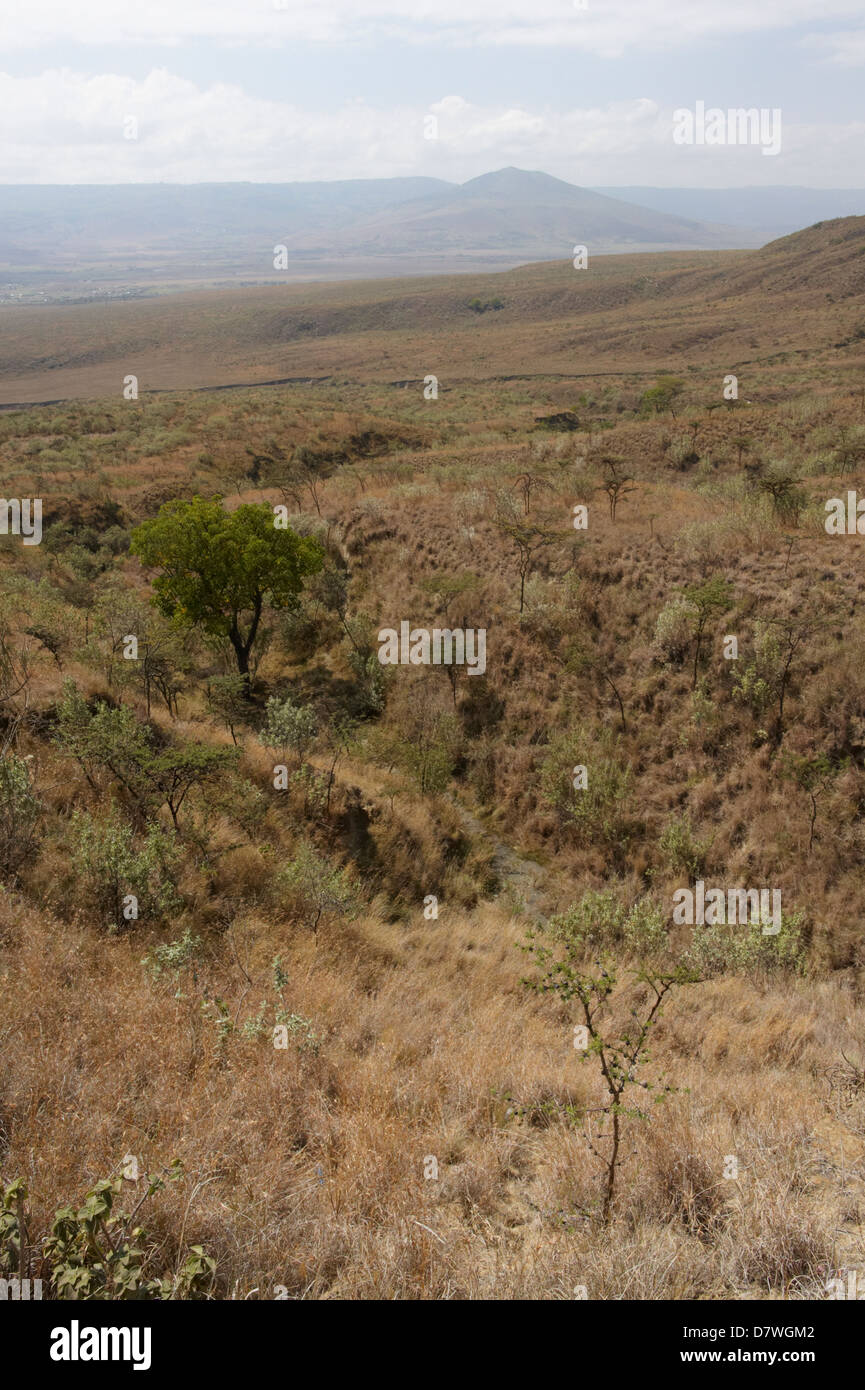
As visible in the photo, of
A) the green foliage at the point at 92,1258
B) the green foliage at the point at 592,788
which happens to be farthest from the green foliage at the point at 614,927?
the green foliage at the point at 92,1258

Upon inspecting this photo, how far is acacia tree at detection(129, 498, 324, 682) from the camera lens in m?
14.6

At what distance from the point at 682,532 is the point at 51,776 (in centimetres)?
1277

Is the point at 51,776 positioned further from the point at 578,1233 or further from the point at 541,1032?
the point at 578,1233

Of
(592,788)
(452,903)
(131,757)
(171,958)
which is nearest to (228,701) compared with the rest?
(131,757)

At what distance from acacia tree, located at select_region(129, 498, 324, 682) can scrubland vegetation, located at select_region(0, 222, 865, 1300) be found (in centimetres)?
22

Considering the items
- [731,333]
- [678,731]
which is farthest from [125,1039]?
[731,333]

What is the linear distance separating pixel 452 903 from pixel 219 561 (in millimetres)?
8931

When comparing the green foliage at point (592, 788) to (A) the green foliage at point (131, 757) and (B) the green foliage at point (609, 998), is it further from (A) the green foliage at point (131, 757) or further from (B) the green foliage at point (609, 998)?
(A) the green foliage at point (131, 757)

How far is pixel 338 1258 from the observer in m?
3.22

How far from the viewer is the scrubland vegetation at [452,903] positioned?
11.1 ft

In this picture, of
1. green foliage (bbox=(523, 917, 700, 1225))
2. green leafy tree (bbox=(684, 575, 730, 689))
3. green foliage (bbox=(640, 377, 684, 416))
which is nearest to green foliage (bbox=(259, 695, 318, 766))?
green foliage (bbox=(523, 917, 700, 1225))

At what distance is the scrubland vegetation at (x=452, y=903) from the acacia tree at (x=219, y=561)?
0.22m

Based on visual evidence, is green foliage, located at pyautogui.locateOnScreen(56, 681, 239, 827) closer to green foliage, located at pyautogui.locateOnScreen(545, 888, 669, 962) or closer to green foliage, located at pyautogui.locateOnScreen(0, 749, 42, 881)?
green foliage, located at pyautogui.locateOnScreen(0, 749, 42, 881)

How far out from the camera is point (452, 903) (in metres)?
10.3
